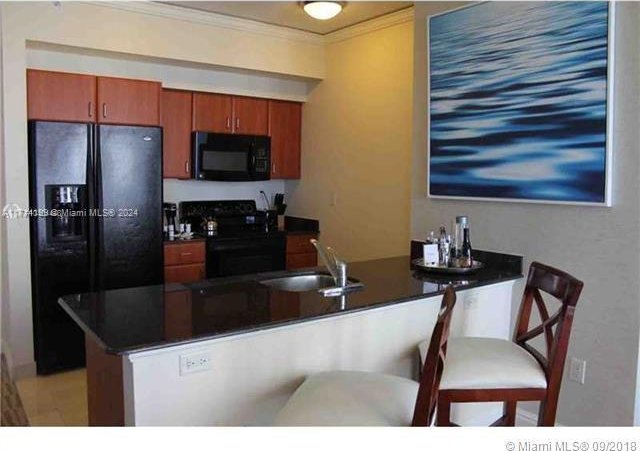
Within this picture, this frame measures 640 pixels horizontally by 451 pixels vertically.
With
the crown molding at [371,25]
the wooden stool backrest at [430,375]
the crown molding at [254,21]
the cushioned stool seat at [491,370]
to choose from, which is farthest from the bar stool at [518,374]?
the crown molding at [254,21]

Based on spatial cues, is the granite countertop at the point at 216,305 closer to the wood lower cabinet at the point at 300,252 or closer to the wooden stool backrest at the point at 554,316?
the wooden stool backrest at the point at 554,316

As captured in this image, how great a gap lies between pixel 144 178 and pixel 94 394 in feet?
6.65

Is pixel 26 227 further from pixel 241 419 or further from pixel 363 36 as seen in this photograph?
pixel 363 36

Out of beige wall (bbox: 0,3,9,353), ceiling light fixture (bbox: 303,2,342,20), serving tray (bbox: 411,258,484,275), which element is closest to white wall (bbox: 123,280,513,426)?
serving tray (bbox: 411,258,484,275)

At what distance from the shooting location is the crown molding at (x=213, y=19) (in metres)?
3.79

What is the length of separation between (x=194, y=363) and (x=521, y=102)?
2009 millimetres

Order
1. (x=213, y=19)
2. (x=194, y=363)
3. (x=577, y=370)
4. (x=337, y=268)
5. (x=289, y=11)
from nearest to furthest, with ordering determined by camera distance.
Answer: (x=194, y=363) → (x=337, y=268) → (x=577, y=370) → (x=289, y=11) → (x=213, y=19)

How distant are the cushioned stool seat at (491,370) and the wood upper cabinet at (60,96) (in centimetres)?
290

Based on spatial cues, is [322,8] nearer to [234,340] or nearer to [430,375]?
[234,340]

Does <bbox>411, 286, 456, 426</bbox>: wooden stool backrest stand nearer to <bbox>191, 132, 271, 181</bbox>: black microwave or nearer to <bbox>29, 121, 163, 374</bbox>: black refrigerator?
<bbox>29, 121, 163, 374</bbox>: black refrigerator

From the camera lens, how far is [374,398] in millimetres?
1703

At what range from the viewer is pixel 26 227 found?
138 inches

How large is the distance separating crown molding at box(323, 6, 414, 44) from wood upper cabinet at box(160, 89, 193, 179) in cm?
131

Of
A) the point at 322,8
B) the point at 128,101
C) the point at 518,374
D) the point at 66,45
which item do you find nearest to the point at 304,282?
the point at 518,374
